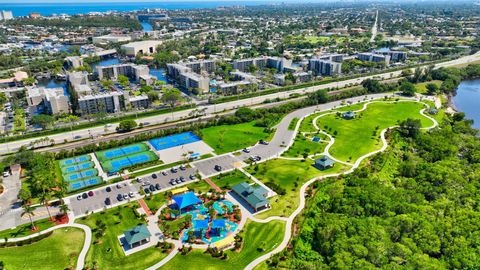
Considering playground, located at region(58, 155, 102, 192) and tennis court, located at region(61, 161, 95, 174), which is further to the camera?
tennis court, located at region(61, 161, 95, 174)

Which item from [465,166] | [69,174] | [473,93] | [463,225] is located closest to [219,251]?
[463,225]

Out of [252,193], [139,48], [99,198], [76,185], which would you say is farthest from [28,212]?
[139,48]

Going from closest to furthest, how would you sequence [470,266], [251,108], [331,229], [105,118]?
[470,266] → [331,229] → [105,118] → [251,108]

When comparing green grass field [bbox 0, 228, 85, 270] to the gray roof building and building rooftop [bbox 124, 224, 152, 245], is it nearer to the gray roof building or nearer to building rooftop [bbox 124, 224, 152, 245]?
building rooftop [bbox 124, 224, 152, 245]

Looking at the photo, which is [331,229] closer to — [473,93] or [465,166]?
[465,166]

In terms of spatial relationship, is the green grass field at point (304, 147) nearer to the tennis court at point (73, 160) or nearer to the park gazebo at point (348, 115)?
the park gazebo at point (348, 115)

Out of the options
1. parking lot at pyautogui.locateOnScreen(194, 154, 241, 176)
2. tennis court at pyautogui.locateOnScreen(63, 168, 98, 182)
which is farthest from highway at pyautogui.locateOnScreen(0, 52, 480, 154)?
parking lot at pyautogui.locateOnScreen(194, 154, 241, 176)

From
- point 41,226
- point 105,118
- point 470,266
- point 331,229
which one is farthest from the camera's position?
point 105,118
